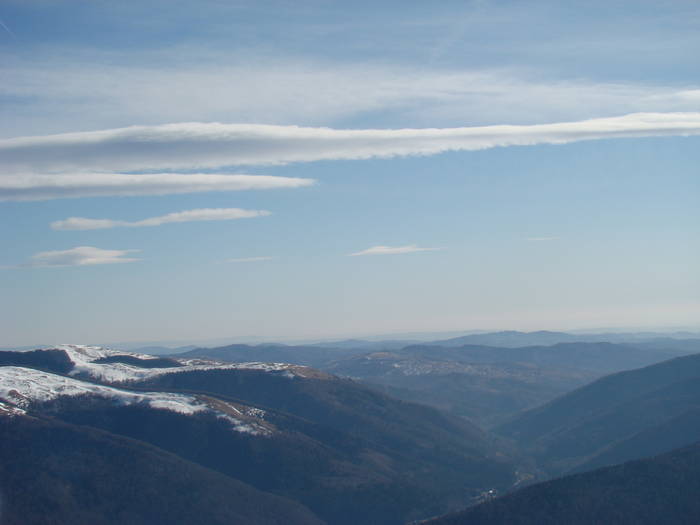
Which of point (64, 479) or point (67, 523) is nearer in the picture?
point (67, 523)

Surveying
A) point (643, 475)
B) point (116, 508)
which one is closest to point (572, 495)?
point (643, 475)

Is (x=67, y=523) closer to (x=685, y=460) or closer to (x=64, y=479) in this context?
(x=64, y=479)

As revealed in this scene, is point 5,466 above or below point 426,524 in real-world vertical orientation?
above

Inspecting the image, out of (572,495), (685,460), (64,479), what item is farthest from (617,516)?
(64,479)

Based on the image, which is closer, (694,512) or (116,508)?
(694,512)

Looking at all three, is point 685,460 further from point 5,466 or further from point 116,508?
point 5,466

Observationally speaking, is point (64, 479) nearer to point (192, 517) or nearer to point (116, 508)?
point (116, 508)

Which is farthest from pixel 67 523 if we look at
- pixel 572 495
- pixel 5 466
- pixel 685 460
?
pixel 685 460

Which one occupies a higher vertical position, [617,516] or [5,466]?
[5,466]
